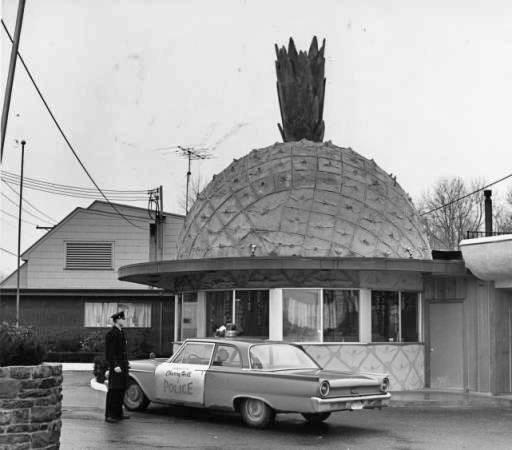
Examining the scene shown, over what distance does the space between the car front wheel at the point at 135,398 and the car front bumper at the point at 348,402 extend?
415cm

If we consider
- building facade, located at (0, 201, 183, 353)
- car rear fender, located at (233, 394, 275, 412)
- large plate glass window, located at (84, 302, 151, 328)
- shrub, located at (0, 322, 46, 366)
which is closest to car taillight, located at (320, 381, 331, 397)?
car rear fender, located at (233, 394, 275, 412)

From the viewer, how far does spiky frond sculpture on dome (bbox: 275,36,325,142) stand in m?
27.8

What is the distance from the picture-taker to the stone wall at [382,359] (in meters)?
20.6

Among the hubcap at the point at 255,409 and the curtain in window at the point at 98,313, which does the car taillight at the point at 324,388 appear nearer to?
the hubcap at the point at 255,409

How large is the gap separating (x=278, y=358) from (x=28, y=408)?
18.4 feet

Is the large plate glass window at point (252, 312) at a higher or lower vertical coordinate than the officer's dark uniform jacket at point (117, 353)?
higher

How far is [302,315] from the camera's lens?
20750 mm

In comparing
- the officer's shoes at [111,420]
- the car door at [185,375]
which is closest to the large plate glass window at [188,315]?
the car door at [185,375]

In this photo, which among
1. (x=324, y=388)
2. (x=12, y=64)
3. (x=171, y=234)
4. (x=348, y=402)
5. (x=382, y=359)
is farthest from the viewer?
(x=171, y=234)

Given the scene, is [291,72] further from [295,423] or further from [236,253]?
[295,423]

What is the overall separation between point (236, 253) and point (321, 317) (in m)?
3.30

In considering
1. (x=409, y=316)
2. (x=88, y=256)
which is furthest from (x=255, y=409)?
(x=88, y=256)

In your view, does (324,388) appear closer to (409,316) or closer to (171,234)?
(409,316)

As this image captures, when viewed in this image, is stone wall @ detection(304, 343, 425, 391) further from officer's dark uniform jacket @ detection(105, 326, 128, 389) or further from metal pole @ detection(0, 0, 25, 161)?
metal pole @ detection(0, 0, 25, 161)
